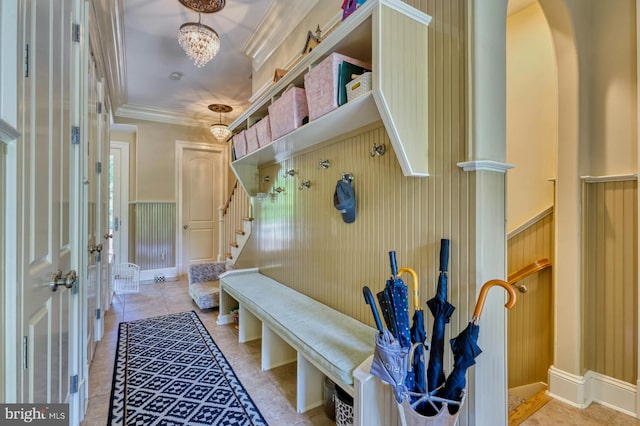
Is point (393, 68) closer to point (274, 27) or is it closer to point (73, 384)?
point (274, 27)

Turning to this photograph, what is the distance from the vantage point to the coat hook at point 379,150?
1.69 m

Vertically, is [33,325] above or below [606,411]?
above

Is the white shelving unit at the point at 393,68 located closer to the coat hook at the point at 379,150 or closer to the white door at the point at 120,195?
the coat hook at the point at 379,150

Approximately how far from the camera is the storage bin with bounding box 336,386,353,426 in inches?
59.5

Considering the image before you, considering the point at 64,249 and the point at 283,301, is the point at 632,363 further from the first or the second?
the point at 64,249

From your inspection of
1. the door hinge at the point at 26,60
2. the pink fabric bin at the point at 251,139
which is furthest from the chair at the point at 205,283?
the door hinge at the point at 26,60

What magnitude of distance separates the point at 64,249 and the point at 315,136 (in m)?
1.52

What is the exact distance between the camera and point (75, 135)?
1576 millimetres

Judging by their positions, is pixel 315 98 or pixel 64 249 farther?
pixel 315 98

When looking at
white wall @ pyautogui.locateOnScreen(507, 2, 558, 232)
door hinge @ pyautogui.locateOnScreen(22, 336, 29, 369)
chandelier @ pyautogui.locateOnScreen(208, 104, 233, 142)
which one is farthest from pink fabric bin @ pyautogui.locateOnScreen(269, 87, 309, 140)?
chandelier @ pyautogui.locateOnScreen(208, 104, 233, 142)

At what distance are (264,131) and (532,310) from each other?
2558 millimetres

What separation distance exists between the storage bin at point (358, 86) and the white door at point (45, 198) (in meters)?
1.18

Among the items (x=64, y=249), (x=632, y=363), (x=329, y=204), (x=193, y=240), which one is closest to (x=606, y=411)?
(x=632, y=363)

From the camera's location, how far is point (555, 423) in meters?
1.77
